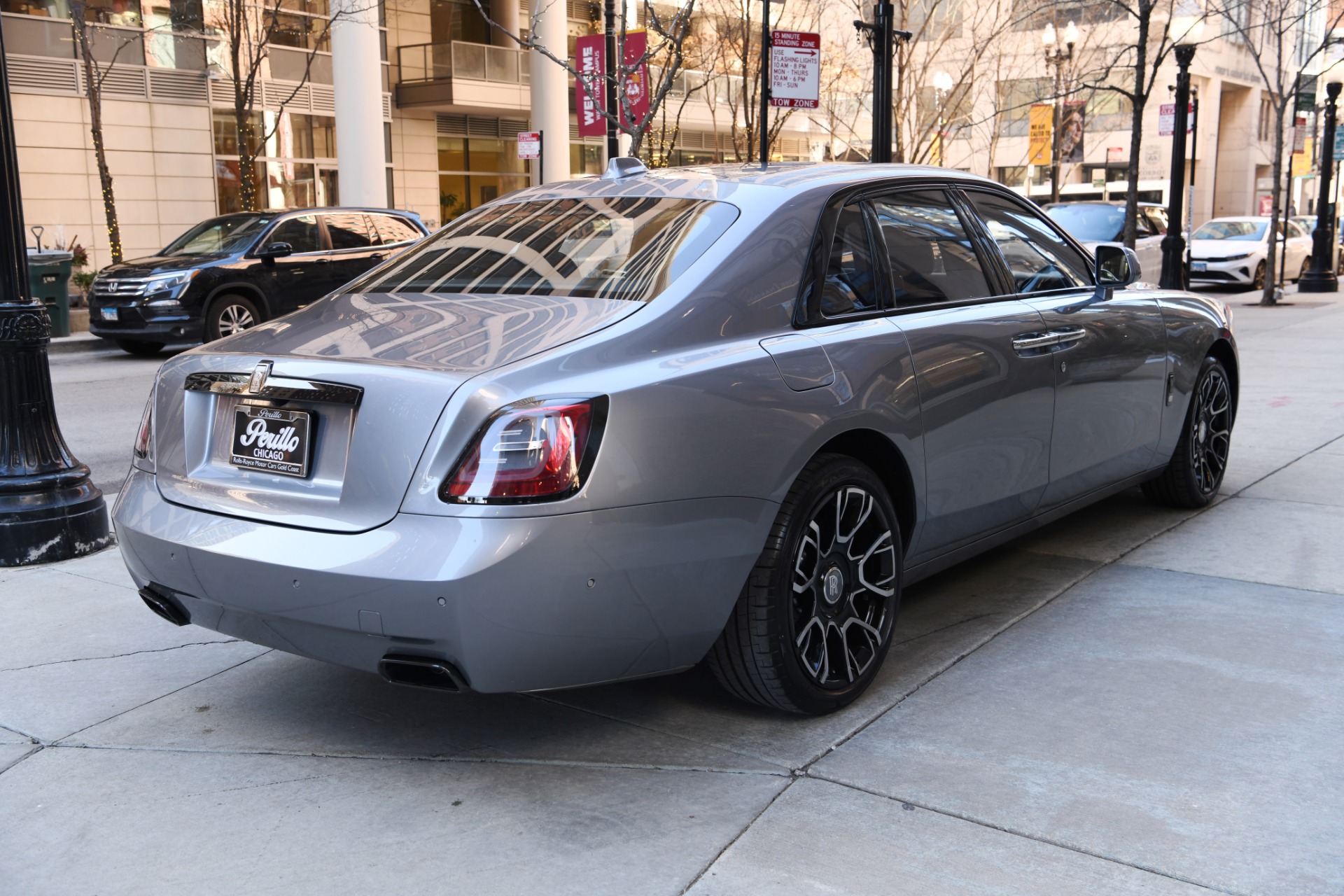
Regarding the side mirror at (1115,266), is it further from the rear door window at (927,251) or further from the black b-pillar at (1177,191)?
the black b-pillar at (1177,191)

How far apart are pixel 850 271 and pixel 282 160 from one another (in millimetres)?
25795

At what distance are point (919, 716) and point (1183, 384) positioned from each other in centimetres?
282

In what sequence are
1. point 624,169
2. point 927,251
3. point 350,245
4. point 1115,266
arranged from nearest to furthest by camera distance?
1. point 927,251
2. point 624,169
3. point 1115,266
4. point 350,245

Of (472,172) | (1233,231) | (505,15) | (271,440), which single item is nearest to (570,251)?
(271,440)

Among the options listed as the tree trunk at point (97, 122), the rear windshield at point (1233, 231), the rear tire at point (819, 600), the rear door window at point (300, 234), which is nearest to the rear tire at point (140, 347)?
the rear door window at point (300, 234)

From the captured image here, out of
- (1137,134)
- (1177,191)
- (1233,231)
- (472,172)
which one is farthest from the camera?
(472,172)

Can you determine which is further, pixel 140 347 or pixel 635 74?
pixel 140 347

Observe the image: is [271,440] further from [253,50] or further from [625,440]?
[253,50]

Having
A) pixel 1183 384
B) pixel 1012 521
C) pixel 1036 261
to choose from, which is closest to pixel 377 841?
pixel 1012 521

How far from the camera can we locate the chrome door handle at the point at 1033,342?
459 cm

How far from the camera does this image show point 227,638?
4.66m

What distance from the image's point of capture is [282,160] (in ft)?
90.7

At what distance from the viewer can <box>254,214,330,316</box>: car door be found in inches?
600

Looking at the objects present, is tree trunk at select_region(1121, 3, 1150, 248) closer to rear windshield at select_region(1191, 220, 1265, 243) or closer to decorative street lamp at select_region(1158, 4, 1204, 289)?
decorative street lamp at select_region(1158, 4, 1204, 289)
